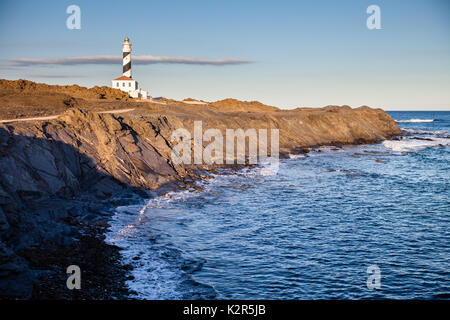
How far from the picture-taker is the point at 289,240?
16.2m

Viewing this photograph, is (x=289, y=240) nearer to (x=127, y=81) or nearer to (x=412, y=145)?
(x=412, y=145)

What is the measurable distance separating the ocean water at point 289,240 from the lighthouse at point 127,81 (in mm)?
63243

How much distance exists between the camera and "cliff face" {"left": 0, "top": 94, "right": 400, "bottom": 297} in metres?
12.6

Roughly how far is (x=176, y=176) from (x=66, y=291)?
1732cm

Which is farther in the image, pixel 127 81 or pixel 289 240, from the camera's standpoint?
pixel 127 81

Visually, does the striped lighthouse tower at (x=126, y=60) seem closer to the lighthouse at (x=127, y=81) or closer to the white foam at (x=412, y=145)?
the lighthouse at (x=127, y=81)

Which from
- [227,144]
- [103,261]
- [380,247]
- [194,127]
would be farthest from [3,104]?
[380,247]

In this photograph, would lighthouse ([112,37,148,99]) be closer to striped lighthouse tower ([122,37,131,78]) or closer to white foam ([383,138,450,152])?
striped lighthouse tower ([122,37,131,78])

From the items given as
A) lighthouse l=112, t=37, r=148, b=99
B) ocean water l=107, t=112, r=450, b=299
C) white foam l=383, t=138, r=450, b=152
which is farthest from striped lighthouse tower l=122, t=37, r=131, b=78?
ocean water l=107, t=112, r=450, b=299

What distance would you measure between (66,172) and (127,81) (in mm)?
72198

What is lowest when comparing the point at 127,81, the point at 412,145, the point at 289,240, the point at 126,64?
the point at 289,240

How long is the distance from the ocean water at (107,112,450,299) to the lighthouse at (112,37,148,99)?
63.2m

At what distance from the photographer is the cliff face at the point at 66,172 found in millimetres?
12570

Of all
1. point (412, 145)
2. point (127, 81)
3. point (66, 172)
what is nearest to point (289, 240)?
point (66, 172)
